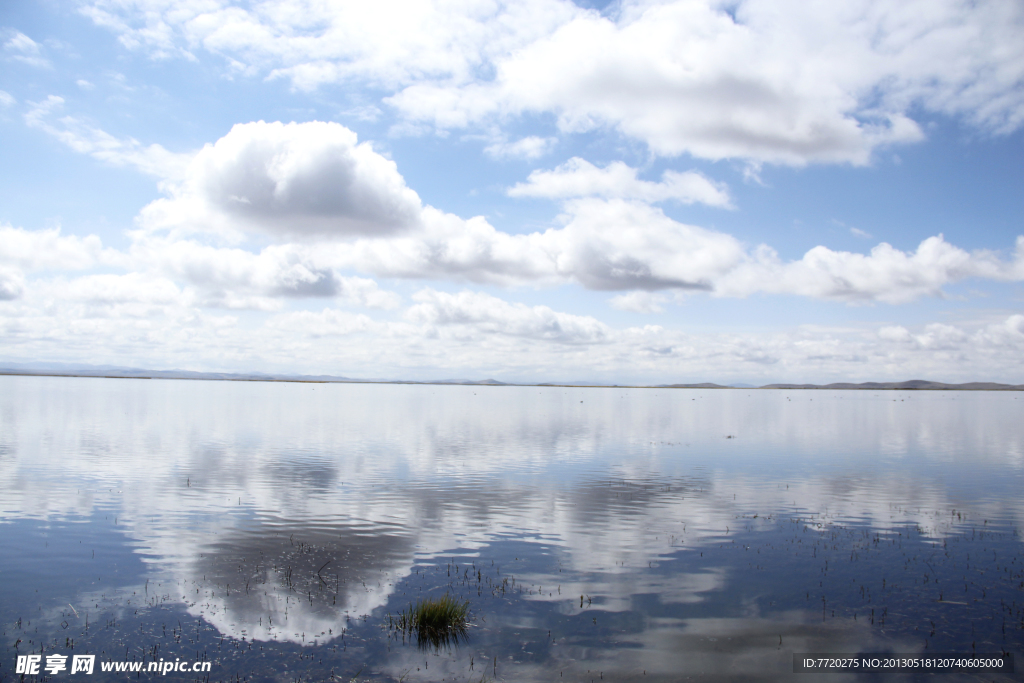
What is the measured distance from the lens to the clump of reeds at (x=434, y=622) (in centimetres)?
1837

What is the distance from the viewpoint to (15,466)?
48.2 m

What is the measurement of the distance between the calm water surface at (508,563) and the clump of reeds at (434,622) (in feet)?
1.59

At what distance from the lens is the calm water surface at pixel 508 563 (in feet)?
57.7

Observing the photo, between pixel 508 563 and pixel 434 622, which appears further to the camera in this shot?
pixel 508 563

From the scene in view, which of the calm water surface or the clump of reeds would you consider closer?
the calm water surface

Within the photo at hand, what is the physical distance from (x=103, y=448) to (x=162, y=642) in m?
52.4

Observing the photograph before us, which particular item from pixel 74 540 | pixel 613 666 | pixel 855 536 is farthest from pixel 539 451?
pixel 613 666

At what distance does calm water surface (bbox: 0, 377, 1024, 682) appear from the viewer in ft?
57.7

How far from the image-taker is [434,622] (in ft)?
61.8

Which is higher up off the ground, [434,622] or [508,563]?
[434,622]

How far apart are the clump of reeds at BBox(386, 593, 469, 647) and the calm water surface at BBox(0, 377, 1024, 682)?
1.59 ft

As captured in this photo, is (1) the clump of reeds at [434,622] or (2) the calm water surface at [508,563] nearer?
(2) the calm water surface at [508,563]

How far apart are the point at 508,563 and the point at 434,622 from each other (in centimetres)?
707

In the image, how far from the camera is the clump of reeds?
1837cm
